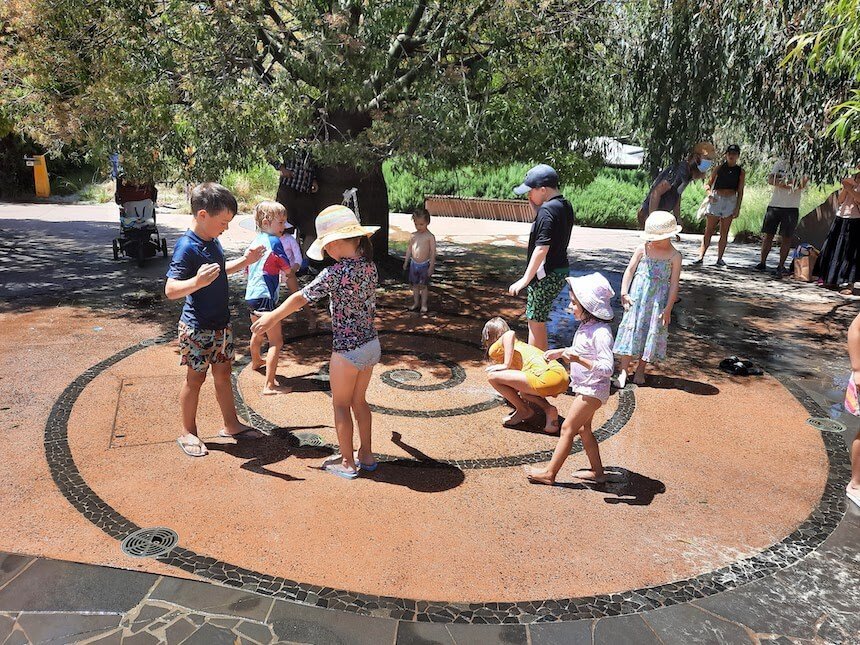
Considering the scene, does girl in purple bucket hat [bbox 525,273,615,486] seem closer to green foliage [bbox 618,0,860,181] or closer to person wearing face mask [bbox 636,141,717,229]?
person wearing face mask [bbox 636,141,717,229]

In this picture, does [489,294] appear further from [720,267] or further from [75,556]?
[75,556]

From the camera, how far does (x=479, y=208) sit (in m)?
19.1

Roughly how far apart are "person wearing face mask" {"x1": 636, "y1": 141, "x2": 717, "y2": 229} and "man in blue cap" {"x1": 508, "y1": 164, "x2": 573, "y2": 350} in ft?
11.4

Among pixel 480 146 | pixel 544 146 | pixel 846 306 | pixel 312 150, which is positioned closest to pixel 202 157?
pixel 312 150

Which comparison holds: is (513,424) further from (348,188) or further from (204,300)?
(348,188)

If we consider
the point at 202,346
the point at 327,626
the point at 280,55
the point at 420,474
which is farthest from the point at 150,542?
the point at 280,55

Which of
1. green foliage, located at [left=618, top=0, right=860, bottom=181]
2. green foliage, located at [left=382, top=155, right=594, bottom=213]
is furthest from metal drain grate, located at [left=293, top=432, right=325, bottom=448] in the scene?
green foliage, located at [left=382, top=155, right=594, bottom=213]

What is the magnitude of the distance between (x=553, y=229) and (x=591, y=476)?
6.88 ft

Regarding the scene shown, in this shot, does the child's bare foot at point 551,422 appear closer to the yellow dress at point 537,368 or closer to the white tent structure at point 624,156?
the yellow dress at point 537,368

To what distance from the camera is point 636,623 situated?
3.52 metres

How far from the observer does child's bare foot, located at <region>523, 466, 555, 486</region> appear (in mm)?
4832

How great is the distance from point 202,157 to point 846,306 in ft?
29.8

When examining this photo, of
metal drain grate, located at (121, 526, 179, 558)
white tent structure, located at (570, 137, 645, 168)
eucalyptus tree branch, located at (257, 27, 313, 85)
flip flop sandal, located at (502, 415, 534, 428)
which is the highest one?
eucalyptus tree branch, located at (257, 27, 313, 85)

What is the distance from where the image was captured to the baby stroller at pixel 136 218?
11414 mm
